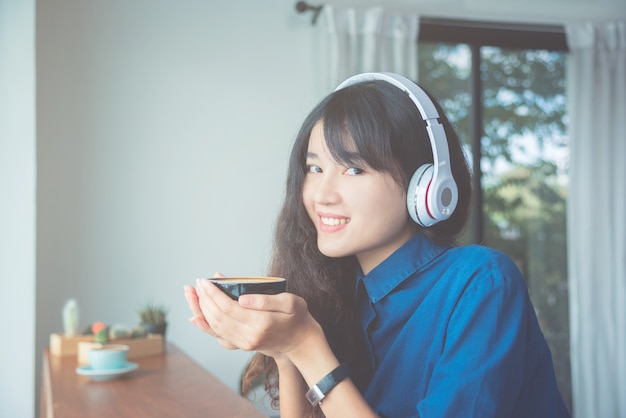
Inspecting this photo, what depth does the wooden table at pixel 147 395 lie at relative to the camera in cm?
135

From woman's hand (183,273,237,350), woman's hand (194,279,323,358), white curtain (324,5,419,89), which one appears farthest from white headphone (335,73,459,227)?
white curtain (324,5,419,89)

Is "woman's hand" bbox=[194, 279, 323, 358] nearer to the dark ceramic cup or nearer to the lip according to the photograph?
the dark ceramic cup

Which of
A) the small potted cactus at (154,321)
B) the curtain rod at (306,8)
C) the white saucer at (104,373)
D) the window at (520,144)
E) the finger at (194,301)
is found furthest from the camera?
the window at (520,144)

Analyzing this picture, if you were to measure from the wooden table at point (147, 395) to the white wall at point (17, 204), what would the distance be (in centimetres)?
65

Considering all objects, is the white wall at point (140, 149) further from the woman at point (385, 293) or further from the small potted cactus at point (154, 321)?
the woman at point (385, 293)

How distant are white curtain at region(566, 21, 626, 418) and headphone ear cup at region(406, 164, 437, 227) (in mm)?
2740

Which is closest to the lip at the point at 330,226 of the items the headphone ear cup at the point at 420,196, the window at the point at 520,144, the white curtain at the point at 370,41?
the headphone ear cup at the point at 420,196

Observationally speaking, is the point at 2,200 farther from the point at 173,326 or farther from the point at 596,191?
the point at 596,191

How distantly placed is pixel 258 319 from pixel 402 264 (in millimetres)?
305

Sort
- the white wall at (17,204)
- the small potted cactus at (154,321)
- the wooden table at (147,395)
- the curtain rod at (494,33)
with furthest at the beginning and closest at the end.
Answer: the curtain rod at (494,33)
the white wall at (17,204)
the small potted cactus at (154,321)
the wooden table at (147,395)

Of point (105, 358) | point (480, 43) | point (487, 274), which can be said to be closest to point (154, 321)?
point (105, 358)

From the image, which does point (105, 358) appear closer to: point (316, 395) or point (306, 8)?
point (316, 395)

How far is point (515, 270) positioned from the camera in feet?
3.14

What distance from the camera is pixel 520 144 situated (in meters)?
3.74
